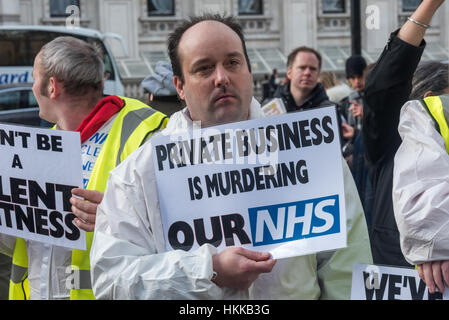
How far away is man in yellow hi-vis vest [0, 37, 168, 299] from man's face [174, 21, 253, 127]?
64 centimetres

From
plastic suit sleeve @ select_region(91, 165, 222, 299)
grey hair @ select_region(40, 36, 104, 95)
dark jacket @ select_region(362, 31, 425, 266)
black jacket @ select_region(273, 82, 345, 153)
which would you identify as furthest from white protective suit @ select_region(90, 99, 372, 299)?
black jacket @ select_region(273, 82, 345, 153)

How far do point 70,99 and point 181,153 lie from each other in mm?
1023

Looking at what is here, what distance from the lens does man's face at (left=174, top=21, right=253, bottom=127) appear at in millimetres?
2215

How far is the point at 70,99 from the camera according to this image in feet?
10.2

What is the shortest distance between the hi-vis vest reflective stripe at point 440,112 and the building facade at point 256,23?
22.8 metres

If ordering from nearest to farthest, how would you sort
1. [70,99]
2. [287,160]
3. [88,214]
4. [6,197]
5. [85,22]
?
[287,160]
[88,214]
[6,197]
[70,99]
[85,22]

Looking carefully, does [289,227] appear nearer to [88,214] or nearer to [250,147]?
[250,147]

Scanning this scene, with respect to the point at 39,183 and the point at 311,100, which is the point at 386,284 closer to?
the point at 39,183

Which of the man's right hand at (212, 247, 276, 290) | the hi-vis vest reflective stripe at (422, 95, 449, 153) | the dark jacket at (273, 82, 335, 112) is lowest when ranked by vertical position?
the man's right hand at (212, 247, 276, 290)

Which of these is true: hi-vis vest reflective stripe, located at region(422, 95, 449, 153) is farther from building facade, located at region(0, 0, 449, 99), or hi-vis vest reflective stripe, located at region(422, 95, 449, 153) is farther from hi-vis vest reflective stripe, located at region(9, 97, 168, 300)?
building facade, located at region(0, 0, 449, 99)

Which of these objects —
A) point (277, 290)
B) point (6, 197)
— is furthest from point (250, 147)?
point (6, 197)

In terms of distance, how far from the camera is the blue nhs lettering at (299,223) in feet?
7.02

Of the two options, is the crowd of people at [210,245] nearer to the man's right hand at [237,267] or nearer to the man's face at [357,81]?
the man's right hand at [237,267]
